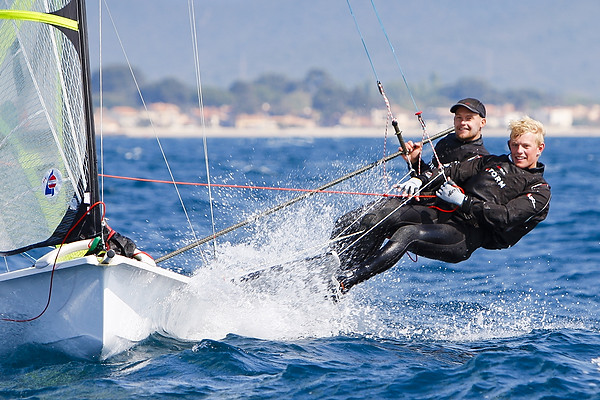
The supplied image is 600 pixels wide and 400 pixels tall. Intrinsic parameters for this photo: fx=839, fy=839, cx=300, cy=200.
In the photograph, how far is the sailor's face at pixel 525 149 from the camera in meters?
4.81

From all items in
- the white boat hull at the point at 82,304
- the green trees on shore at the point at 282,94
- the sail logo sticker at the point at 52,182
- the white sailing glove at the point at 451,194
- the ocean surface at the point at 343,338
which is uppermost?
the green trees on shore at the point at 282,94

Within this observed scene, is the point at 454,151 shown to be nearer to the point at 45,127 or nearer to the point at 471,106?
the point at 471,106

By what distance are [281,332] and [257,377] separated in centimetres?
83

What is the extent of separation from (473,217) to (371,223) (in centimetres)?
59

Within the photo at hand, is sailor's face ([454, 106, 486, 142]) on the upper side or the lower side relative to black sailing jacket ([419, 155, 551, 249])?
upper

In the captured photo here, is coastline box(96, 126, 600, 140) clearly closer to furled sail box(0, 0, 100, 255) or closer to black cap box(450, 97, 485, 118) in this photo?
black cap box(450, 97, 485, 118)

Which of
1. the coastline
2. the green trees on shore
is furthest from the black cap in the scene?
the green trees on shore

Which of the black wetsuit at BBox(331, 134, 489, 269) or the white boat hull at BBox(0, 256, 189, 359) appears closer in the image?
the white boat hull at BBox(0, 256, 189, 359)

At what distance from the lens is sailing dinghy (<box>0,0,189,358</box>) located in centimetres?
418

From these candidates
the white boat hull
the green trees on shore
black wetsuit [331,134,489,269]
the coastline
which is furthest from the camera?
the green trees on shore

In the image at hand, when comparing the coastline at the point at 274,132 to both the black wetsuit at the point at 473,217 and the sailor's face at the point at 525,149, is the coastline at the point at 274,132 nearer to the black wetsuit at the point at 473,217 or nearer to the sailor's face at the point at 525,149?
the black wetsuit at the point at 473,217

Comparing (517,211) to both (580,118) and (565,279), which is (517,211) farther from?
(580,118)

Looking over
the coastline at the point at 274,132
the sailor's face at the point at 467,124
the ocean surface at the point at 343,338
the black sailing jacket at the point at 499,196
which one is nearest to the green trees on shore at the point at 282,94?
the coastline at the point at 274,132

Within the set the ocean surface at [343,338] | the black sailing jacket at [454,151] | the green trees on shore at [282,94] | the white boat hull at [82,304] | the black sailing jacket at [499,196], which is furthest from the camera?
the green trees on shore at [282,94]
